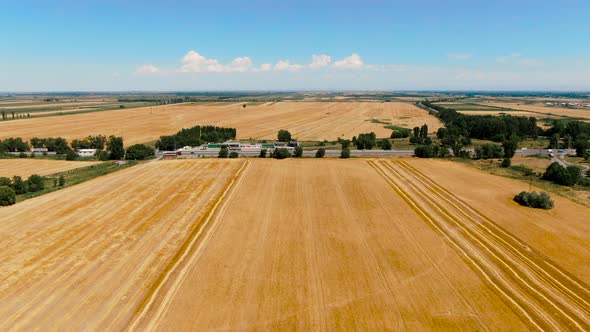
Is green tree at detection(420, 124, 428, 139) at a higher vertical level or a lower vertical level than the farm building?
higher

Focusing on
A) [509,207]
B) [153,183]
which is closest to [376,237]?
[509,207]

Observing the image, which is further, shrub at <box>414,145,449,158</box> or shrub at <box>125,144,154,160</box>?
shrub at <box>414,145,449,158</box>

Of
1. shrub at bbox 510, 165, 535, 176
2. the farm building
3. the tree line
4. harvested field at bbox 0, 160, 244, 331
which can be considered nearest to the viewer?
harvested field at bbox 0, 160, 244, 331

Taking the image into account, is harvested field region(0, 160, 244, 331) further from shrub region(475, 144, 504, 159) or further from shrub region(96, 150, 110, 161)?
shrub region(475, 144, 504, 159)

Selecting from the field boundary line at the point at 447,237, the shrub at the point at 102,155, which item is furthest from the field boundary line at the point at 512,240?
the shrub at the point at 102,155

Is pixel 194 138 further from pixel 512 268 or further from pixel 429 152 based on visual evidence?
pixel 512 268

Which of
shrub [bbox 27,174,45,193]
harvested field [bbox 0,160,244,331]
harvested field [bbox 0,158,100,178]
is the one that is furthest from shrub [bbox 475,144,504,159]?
harvested field [bbox 0,158,100,178]
